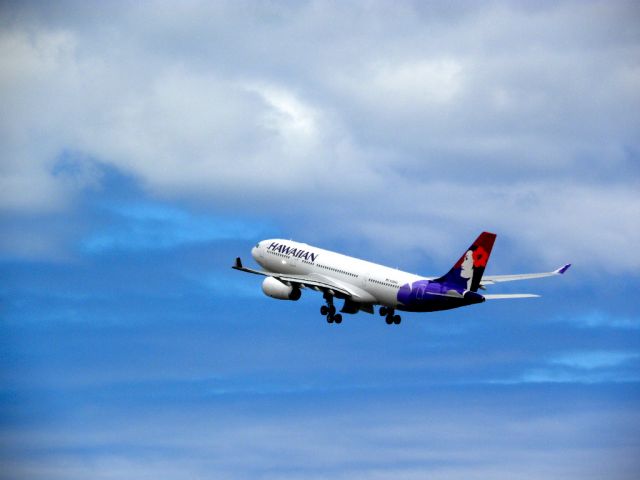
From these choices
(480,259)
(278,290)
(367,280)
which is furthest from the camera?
(278,290)

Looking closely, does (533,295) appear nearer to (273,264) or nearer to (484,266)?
(484,266)

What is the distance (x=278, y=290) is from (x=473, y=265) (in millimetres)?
22249

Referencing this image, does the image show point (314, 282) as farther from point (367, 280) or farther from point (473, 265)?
point (473, 265)

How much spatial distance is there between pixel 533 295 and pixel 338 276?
1854cm

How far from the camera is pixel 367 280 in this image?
160375 millimetres

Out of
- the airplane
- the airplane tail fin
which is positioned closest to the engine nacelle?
the airplane

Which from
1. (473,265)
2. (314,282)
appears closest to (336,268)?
(314,282)

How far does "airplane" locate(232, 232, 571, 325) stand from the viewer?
153 metres

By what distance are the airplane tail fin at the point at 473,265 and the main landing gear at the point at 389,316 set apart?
10.4m

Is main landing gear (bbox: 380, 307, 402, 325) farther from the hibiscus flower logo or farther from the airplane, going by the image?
the hibiscus flower logo

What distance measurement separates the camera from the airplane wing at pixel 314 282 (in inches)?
6378

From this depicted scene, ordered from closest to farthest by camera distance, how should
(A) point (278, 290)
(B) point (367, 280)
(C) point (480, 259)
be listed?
(C) point (480, 259), (B) point (367, 280), (A) point (278, 290)

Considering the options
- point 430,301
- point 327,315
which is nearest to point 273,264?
point 327,315

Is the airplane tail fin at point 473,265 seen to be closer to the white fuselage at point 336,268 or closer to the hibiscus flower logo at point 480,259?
the hibiscus flower logo at point 480,259
